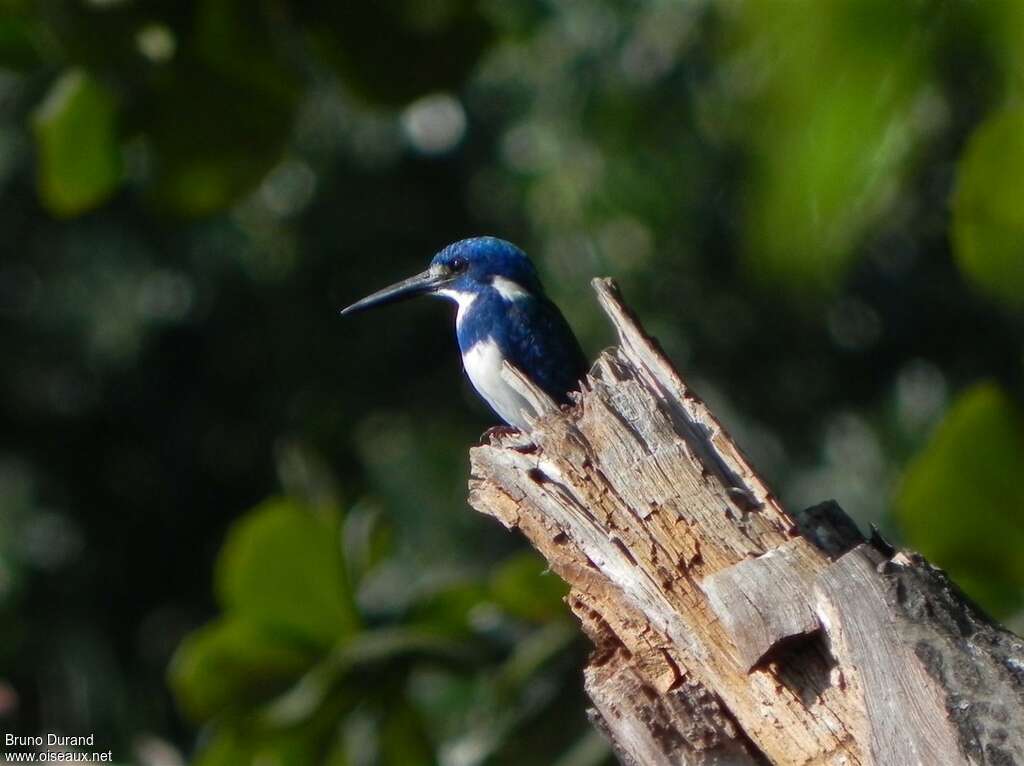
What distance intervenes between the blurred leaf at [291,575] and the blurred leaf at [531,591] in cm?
37

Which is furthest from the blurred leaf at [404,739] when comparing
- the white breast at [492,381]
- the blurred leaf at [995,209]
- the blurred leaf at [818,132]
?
the blurred leaf at [818,132]

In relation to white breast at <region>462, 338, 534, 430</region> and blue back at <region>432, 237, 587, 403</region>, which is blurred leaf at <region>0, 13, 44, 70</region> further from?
blue back at <region>432, 237, 587, 403</region>

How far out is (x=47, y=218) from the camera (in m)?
9.72

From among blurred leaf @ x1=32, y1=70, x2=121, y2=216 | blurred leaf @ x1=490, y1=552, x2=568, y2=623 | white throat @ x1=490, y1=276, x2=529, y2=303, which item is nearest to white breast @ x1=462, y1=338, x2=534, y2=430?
white throat @ x1=490, y1=276, x2=529, y2=303

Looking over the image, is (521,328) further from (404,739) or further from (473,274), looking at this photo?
A: (404,739)

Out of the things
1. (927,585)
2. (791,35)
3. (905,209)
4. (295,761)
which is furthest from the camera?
(905,209)

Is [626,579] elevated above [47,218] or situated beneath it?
situated beneath

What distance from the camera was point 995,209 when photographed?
111 cm

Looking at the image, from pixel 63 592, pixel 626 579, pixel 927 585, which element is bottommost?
pixel 927 585

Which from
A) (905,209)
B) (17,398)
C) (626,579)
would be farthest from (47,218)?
(626,579)

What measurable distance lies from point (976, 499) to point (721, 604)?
4.68 feet

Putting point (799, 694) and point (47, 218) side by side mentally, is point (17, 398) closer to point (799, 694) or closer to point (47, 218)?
point (47, 218)

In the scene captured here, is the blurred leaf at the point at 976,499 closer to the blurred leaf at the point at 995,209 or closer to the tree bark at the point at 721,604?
the tree bark at the point at 721,604

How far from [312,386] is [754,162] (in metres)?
10.0
